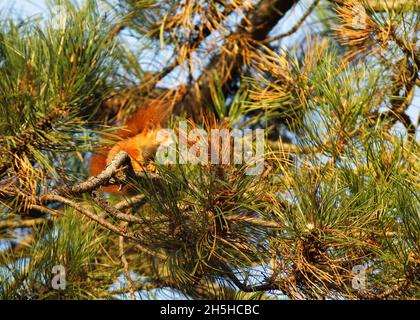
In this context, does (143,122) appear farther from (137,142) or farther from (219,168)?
(219,168)

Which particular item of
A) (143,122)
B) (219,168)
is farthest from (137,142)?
(219,168)

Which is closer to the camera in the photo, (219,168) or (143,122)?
(219,168)

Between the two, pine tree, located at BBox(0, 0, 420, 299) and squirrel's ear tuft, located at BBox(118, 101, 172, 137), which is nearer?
pine tree, located at BBox(0, 0, 420, 299)

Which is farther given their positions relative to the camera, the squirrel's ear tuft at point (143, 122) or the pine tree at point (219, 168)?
the squirrel's ear tuft at point (143, 122)

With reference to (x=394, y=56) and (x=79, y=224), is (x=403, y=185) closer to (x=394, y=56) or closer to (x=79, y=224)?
(x=394, y=56)

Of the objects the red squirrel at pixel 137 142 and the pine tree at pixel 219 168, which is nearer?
the pine tree at pixel 219 168

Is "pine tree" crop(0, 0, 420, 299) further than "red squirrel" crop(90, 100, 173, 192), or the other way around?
"red squirrel" crop(90, 100, 173, 192)

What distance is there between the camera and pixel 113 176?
3.47ft

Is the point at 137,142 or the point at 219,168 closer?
the point at 219,168

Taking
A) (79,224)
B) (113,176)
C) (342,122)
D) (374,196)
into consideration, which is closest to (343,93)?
(342,122)

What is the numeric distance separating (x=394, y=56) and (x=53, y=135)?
553 millimetres

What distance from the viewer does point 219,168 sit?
0.99 metres

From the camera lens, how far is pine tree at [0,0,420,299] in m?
A: 0.98

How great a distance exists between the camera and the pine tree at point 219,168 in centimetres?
98
